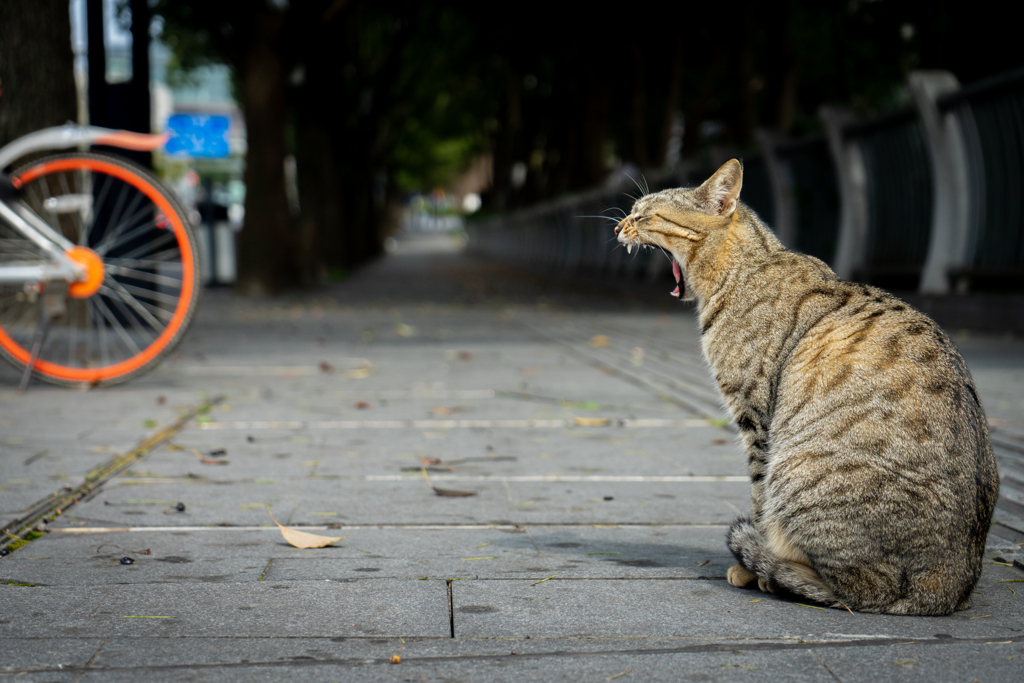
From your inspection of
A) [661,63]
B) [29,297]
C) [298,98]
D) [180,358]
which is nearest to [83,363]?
[29,297]

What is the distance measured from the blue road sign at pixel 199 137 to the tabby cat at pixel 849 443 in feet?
65.0

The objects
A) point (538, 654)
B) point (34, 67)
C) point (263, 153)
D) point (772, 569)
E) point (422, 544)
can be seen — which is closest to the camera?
point (538, 654)

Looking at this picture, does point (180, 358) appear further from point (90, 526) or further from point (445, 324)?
point (90, 526)

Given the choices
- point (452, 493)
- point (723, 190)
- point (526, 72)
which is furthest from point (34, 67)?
point (526, 72)

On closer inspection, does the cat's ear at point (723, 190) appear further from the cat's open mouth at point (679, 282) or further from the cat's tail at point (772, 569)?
the cat's tail at point (772, 569)

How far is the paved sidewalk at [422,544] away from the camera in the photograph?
8.36ft

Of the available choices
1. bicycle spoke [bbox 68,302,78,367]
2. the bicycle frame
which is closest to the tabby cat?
the bicycle frame

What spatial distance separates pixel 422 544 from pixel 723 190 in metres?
1.44

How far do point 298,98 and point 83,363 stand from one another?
1614 cm

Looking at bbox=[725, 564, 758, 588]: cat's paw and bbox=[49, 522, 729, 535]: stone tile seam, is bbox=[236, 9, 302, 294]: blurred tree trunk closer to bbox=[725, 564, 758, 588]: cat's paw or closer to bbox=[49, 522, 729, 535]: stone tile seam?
bbox=[49, 522, 729, 535]: stone tile seam

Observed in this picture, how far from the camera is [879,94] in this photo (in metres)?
39.0

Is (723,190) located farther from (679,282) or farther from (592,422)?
(592,422)

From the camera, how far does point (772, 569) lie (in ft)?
9.77

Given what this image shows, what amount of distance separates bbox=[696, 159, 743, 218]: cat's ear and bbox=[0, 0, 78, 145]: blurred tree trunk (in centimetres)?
630
